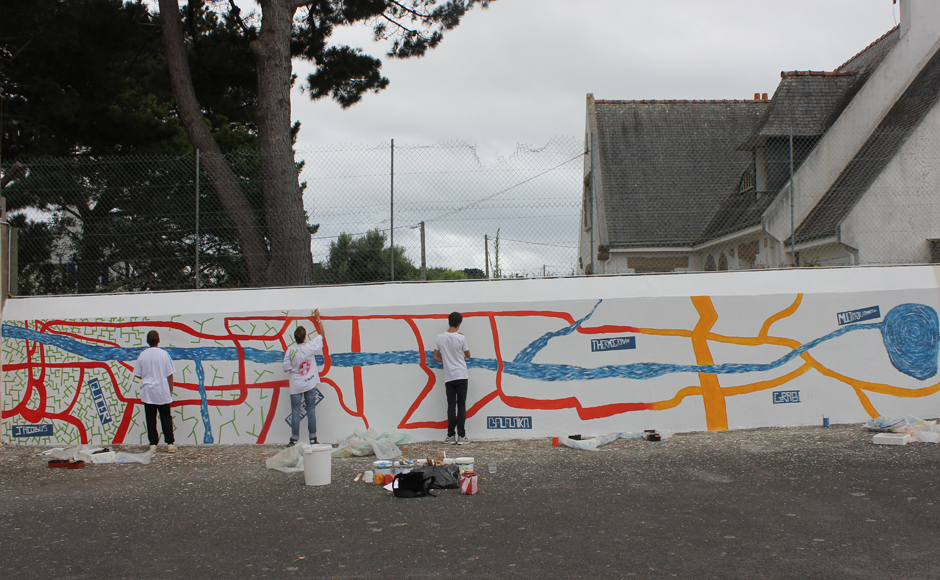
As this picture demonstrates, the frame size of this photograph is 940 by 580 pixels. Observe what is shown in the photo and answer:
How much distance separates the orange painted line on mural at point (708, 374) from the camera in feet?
25.1

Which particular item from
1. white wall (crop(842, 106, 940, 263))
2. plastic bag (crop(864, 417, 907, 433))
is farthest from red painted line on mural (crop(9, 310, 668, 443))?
white wall (crop(842, 106, 940, 263))

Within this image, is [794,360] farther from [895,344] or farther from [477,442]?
[477,442]

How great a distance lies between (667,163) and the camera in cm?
1273

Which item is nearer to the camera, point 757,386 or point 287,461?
point 287,461

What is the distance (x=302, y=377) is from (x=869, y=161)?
1010 cm

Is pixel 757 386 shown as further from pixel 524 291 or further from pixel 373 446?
pixel 373 446

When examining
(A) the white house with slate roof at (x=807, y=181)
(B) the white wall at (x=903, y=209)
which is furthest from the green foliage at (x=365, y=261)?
(B) the white wall at (x=903, y=209)

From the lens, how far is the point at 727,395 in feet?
25.1

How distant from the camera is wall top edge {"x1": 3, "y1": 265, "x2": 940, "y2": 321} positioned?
7773 millimetres

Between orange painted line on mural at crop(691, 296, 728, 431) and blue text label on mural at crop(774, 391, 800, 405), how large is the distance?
580 mm

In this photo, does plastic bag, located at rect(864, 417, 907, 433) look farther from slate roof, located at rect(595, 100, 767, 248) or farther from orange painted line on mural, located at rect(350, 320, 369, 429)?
orange painted line on mural, located at rect(350, 320, 369, 429)

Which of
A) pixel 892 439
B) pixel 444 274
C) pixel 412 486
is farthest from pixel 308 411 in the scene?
pixel 892 439

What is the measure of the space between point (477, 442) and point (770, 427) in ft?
10.5

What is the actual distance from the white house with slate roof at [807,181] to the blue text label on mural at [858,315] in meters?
2.51
